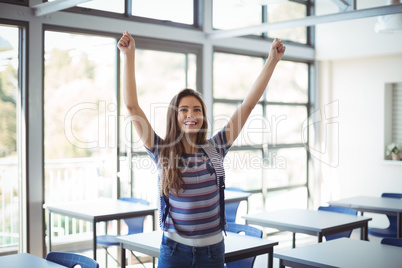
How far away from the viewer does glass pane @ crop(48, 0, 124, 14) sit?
547 centimetres

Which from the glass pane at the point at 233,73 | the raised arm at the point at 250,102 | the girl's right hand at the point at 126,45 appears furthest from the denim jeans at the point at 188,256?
the glass pane at the point at 233,73

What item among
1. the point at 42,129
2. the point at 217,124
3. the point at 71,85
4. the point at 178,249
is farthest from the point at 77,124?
the point at 178,249

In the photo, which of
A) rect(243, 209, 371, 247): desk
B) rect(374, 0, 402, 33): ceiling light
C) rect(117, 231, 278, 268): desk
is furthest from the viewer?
rect(374, 0, 402, 33): ceiling light

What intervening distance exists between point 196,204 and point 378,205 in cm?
380

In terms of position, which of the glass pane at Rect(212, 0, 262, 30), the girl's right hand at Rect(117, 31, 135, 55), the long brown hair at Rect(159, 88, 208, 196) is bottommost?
the long brown hair at Rect(159, 88, 208, 196)

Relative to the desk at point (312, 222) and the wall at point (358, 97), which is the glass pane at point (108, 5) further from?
the wall at point (358, 97)

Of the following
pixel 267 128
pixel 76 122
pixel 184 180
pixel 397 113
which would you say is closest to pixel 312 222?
pixel 184 180

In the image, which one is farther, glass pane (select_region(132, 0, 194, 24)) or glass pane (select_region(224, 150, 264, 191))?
glass pane (select_region(224, 150, 264, 191))

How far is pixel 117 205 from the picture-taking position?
506 cm

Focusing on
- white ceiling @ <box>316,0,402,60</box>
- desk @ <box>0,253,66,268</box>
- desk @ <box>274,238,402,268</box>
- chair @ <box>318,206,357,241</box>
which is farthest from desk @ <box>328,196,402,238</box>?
desk @ <box>0,253,66,268</box>

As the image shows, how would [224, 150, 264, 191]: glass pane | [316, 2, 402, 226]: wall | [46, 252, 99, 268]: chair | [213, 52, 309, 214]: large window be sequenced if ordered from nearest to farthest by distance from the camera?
[46, 252, 99, 268]: chair
[213, 52, 309, 214]: large window
[224, 150, 264, 191]: glass pane
[316, 2, 402, 226]: wall

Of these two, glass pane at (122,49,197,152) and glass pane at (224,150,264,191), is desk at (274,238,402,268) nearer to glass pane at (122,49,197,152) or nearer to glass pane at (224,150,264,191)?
glass pane at (122,49,197,152)

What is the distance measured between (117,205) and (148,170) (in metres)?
1.37

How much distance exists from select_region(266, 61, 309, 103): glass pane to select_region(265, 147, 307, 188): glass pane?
2.61 feet
